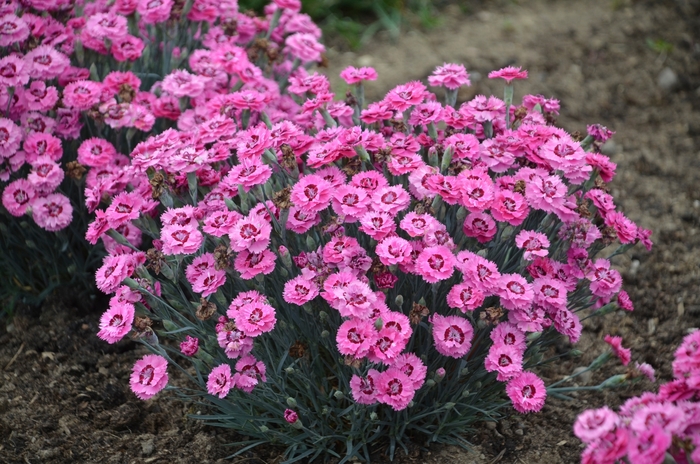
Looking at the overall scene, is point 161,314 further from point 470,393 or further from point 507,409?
point 507,409

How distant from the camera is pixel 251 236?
1.98 m

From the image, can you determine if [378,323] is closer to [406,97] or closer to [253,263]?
[253,263]

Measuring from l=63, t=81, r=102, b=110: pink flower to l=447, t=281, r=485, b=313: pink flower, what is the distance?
159cm

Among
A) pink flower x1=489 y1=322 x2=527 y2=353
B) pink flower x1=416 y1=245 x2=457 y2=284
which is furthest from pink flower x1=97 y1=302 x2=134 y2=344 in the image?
pink flower x1=489 y1=322 x2=527 y2=353

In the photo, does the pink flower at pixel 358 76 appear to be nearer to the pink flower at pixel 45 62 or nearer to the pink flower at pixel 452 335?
the pink flower at pixel 452 335

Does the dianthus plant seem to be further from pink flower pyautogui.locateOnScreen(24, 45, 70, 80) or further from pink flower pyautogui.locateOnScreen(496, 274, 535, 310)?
pink flower pyautogui.locateOnScreen(24, 45, 70, 80)

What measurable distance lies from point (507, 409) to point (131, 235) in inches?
59.1

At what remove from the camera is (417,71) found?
480 cm

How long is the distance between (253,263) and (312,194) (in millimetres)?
265

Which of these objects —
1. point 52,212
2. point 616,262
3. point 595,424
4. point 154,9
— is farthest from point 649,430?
point 154,9

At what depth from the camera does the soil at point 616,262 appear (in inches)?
94.3

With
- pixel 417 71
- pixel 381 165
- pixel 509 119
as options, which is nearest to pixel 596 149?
pixel 509 119

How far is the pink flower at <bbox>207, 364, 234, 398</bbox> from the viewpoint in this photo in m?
1.98

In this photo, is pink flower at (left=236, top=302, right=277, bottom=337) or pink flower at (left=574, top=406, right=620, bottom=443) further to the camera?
pink flower at (left=236, top=302, right=277, bottom=337)
